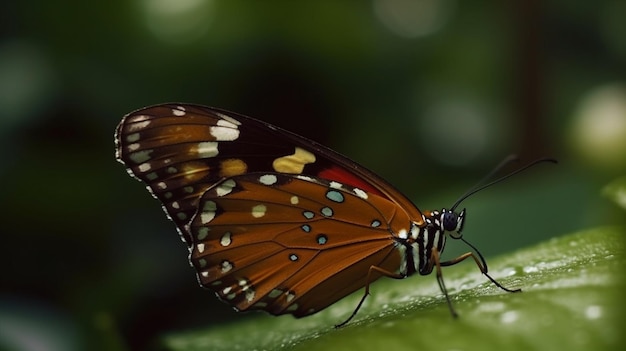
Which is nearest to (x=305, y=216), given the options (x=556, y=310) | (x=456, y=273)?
(x=456, y=273)

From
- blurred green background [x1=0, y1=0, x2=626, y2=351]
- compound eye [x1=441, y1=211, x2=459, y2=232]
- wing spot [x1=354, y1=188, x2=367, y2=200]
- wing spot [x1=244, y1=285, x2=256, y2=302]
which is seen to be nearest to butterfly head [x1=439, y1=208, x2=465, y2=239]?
compound eye [x1=441, y1=211, x2=459, y2=232]

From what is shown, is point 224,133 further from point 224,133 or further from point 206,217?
point 206,217

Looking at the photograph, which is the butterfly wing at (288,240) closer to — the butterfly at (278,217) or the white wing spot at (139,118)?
the butterfly at (278,217)

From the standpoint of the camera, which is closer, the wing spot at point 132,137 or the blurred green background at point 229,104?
the wing spot at point 132,137

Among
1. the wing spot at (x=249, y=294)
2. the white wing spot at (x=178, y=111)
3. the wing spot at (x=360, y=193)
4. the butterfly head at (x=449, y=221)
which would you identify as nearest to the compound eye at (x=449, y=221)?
the butterfly head at (x=449, y=221)

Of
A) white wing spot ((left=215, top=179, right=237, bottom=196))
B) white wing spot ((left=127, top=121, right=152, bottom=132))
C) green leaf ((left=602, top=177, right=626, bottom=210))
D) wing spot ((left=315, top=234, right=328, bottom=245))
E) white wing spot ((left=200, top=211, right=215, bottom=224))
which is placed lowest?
wing spot ((left=315, top=234, right=328, bottom=245))

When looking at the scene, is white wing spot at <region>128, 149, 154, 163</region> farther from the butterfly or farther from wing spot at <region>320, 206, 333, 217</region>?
wing spot at <region>320, 206, 333, 217</region>

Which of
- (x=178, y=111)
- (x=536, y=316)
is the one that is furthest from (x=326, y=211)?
(x=536, y=316)
